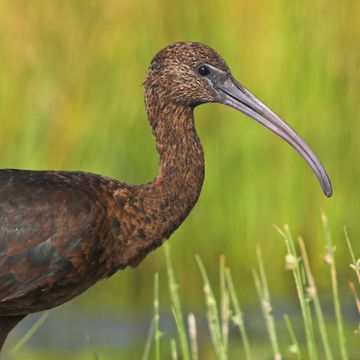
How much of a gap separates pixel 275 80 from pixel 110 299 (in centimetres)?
161

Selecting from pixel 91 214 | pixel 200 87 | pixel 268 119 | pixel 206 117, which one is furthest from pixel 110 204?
pixel 206 117

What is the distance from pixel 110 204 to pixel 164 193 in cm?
26

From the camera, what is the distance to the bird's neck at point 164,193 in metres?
7.46

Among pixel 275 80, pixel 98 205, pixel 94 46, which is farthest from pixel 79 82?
pixel 98 205

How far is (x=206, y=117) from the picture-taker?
33.7ft

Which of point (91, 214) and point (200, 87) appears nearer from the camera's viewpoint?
point (91, 214)

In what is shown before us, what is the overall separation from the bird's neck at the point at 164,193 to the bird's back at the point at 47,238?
0.12 m

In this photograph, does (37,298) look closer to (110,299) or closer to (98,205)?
(98,205)

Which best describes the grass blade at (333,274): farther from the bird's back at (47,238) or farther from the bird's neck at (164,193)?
the bird's back at (47,238)

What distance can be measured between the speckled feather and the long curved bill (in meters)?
0.14

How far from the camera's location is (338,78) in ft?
34.4

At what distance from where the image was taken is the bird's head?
7.64m

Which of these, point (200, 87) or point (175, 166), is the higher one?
point (200, 87)

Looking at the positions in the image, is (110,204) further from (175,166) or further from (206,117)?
(206,117)
